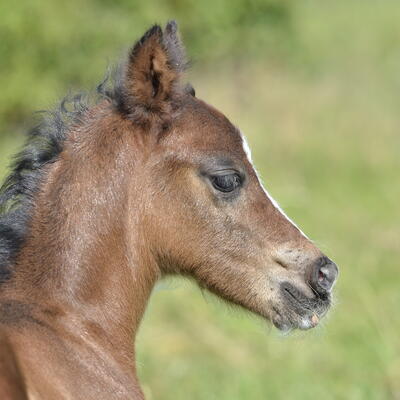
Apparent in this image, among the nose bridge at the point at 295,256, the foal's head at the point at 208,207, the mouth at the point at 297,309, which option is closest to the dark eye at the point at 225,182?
the foal's head at the point at 208,207

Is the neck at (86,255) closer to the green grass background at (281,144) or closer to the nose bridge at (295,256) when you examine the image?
the green grass background at (281,144)

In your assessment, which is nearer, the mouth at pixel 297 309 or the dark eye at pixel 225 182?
the dark eye at pixel 225 182

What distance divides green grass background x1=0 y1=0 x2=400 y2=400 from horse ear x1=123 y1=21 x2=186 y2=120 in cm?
47

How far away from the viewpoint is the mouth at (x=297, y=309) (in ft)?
16.0

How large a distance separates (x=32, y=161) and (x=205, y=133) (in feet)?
2.76

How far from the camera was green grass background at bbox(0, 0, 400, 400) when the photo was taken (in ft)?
29.8

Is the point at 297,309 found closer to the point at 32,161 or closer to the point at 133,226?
the point at 133,226

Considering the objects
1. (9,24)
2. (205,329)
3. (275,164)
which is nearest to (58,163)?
(205,329)

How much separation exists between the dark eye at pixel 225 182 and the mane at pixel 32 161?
59 cm

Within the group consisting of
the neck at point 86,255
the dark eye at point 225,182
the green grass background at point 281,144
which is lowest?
the neck at point 86,255

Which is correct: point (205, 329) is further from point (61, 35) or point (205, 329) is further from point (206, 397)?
Result: point (61, 35)

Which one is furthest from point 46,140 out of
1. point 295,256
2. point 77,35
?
point 77,35

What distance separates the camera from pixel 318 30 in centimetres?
2995

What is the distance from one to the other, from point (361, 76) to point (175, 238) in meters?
19.0
